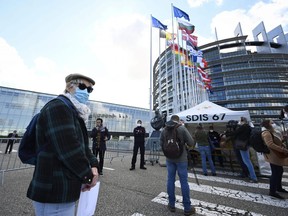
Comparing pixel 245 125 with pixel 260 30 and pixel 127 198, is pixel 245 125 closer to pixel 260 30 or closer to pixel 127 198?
pixel 127 198

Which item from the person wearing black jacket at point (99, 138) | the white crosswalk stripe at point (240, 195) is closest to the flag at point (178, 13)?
the person wearing black jacket at point (99, 138)

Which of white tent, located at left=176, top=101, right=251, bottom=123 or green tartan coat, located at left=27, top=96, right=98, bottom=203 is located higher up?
white tent, located at left=176, top=101, right=251, bottom=123

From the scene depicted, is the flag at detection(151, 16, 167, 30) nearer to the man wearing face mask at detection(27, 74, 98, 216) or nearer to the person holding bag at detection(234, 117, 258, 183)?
the person holding bag at detection(234, 117, 258, 183)

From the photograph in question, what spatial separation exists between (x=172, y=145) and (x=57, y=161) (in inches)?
89.8

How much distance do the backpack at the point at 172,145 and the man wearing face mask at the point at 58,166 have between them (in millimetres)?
1968

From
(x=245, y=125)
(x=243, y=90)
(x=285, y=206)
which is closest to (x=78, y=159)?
(x=285, y=206)

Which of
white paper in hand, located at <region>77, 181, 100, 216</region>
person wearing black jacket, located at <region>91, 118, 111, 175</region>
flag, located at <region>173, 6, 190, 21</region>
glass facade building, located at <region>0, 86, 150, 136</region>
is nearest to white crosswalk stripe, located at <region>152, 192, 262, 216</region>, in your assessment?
white paper in hand, located at <region>77, 181, 100, 216</region>

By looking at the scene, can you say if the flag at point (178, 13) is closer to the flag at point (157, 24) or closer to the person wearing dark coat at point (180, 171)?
the flag at point (157, 24)

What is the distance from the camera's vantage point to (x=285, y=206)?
3.17m

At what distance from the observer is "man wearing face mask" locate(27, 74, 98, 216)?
116 cm

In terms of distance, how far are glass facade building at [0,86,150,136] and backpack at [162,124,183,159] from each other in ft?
122

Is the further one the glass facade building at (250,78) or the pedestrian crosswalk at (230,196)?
the glass facade building at (250,78)

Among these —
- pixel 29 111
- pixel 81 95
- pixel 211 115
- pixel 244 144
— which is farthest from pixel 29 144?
pixel 29 111

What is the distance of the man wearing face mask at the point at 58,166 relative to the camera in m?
1.16
